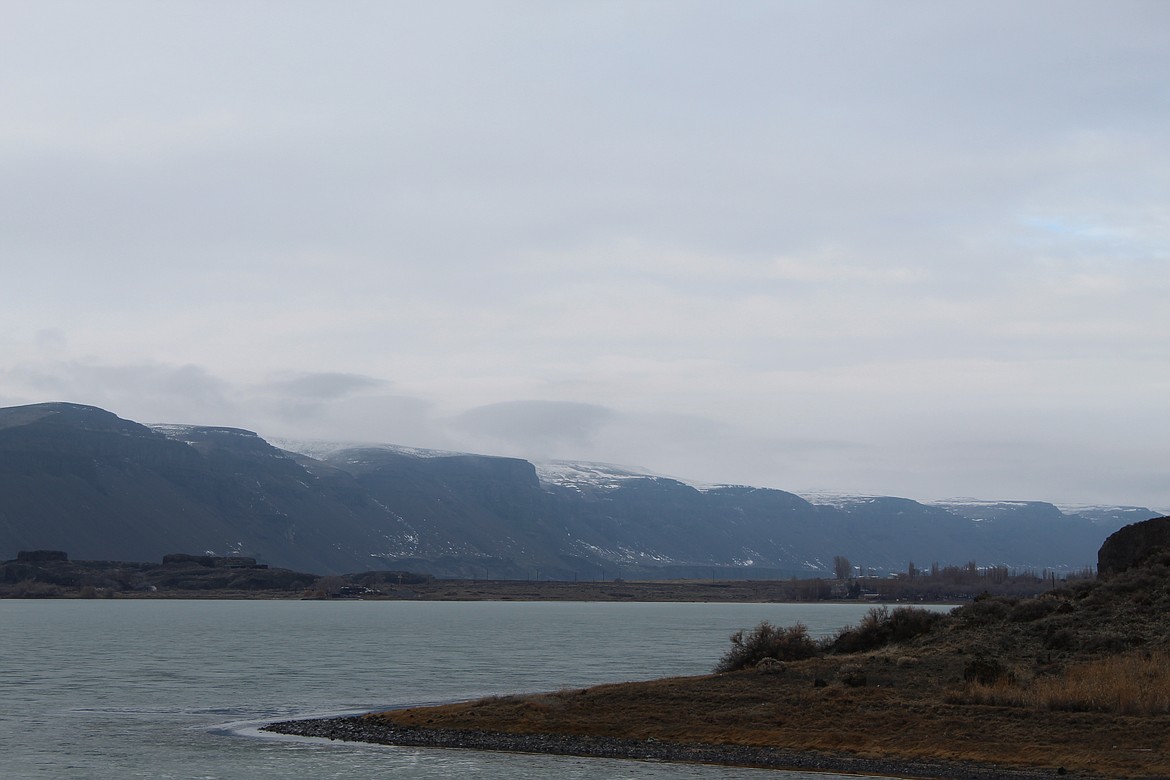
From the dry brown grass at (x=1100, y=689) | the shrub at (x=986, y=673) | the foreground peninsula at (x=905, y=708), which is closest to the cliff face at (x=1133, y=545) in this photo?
the foreground peninsula at (x=905, y=708)

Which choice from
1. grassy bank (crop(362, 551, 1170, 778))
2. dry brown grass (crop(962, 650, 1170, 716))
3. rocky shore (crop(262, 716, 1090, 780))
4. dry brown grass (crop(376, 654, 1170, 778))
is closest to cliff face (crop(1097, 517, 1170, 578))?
grassy bank (crop(362, 551, 1170, 778))

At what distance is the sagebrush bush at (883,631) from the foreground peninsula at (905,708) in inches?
10.3

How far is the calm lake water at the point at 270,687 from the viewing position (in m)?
48.9

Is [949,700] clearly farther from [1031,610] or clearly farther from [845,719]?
[1031,610]

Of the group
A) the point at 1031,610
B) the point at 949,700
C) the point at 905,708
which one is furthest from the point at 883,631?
the point at 905,708

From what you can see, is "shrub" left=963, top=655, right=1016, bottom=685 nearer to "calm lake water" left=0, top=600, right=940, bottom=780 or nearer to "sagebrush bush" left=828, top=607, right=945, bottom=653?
"sagebrush bush" left=828, top=607, right=945, bottom=653

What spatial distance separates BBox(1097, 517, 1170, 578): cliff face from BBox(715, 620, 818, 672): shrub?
23.8m

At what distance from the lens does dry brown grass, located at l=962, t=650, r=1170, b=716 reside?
50.2 meters

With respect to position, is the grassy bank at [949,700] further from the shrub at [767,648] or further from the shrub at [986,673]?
the shrub at [767,648]

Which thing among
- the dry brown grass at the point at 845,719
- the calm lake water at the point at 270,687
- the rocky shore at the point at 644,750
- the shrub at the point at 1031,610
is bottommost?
the calm lake water at the point at 270,687

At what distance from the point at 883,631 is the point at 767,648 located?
8.84 meters

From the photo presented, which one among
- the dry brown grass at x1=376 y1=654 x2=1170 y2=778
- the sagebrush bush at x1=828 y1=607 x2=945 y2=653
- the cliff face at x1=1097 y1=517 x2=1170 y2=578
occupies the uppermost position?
the cliff face at x1=1097 y1=517 x2=1170 y2=578

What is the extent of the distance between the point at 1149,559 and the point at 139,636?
115910 mm

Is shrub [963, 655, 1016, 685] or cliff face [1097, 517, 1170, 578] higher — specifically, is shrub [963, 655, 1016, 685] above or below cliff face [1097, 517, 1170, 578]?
below
